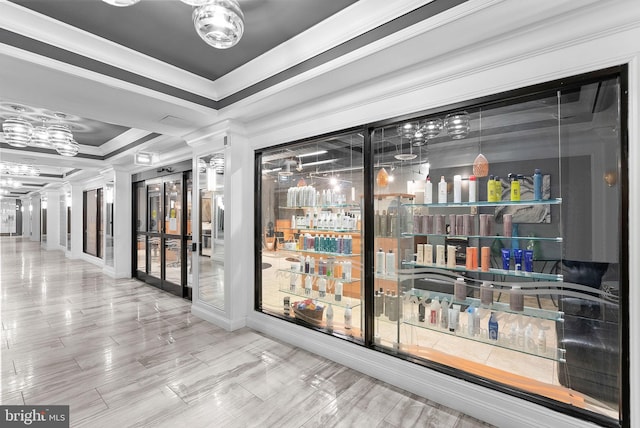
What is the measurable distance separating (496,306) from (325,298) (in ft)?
6.01

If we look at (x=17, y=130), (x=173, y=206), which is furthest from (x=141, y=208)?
(x=17, y=130)

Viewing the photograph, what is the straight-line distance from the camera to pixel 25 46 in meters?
2.33

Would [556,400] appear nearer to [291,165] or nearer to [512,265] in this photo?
[512,265]

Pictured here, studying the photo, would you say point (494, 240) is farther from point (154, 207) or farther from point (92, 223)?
point (92, 223)

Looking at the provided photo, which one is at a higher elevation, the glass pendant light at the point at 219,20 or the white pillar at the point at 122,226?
the glass pendant light at the point at 219,20

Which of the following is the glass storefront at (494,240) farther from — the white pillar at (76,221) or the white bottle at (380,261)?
the white pillar at (76,221)

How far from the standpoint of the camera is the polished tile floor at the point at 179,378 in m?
2.23

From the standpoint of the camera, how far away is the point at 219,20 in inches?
72.4

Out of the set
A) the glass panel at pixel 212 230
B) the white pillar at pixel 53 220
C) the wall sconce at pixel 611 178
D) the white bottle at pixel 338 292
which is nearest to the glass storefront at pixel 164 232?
the glass panel at pixel 212 230

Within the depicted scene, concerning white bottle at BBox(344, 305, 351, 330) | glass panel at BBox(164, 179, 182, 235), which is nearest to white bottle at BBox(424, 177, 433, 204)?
white bottle at BBox(344, 305, 351, 330)

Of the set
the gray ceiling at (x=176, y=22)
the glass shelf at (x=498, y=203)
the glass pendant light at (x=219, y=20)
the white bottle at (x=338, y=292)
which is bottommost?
the white bottle at (x=338, y=292)

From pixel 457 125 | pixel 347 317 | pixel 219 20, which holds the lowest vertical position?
pixel 347 317

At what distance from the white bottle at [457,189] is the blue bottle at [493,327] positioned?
1.02 meters

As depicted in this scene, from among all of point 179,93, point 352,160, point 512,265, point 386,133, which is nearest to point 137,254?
point 179,93
